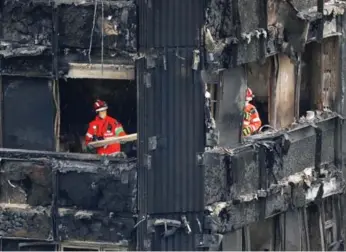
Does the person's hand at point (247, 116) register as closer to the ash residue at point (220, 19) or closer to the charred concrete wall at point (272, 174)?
the charred concrete wall at point (272, 174)

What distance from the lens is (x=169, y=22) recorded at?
28516 mm

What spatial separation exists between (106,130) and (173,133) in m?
1.42

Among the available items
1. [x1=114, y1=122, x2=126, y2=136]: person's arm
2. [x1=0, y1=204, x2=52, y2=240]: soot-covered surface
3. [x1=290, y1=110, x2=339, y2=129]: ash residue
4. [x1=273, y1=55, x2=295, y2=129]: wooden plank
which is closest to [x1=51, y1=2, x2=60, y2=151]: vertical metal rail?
[x1=114, y1=122, x2=126, y2=136]: person's arm

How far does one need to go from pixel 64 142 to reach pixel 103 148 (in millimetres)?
813

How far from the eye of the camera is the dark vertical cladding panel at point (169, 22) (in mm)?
28453

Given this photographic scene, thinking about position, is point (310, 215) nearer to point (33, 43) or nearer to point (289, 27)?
point (289, 27)

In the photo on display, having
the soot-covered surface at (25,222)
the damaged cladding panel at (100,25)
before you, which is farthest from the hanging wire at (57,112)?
the soot-covered surface at (25,222)

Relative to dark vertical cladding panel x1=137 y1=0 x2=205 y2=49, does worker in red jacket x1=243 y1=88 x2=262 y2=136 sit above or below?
below

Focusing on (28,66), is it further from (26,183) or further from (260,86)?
(260,86)

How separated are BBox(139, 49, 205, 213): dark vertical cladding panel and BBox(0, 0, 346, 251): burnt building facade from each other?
2 cm

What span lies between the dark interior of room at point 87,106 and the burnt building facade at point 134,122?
23 millimetres

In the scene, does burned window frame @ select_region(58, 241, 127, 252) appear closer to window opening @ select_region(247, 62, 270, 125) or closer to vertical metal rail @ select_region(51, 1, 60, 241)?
vertical metal rail @ select_region(51, 1, 60, 241)

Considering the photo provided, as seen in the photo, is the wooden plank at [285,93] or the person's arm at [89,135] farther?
the wooden plank at [285,93]

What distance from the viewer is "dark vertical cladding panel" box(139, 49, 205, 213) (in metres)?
28.7
